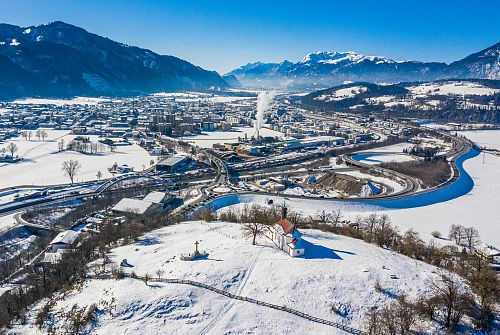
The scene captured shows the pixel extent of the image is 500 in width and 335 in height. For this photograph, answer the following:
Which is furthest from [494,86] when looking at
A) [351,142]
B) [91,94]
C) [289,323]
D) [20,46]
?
[20,46]

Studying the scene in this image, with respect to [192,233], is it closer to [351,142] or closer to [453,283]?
[453,283]

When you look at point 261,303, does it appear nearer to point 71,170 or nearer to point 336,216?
point 336,216

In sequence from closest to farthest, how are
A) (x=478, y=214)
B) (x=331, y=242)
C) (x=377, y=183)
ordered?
(x=331, y=242), (x=478, y=214), (x=377, y=183)

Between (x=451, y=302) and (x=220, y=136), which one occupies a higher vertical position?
(x=451, y=302)

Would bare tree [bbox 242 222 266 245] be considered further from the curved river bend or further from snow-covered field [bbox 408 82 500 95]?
snow-covered field [bbox 408 82 500 95]

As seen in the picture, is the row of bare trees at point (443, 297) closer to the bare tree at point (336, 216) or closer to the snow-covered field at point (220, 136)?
the bare tree at point (336, 216)

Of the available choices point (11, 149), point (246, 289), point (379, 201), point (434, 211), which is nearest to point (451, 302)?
point (246, 289)

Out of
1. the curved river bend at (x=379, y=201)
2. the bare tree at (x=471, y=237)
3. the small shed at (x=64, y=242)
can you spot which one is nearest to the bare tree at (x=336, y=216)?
the curved river bend at (x=379, y=201)

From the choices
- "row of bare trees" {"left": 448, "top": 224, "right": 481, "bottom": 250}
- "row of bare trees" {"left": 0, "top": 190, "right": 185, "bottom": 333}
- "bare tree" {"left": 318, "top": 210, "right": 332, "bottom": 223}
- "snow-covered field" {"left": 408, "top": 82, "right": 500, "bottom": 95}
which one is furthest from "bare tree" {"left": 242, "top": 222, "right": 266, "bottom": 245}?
"snow-covered field" {"left": 408, "top": 82, "right": 500, "bottom": 95}
